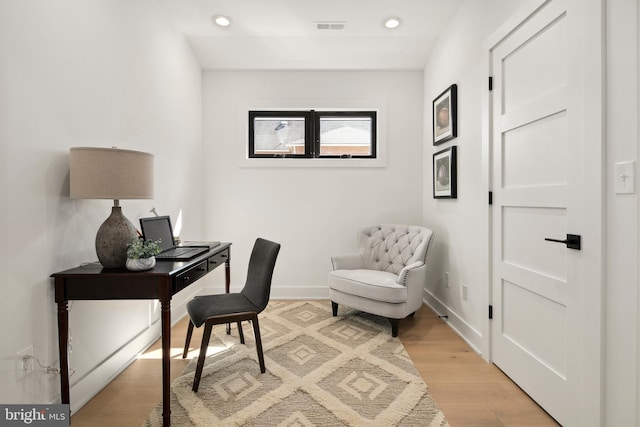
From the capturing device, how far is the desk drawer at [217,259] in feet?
7.14

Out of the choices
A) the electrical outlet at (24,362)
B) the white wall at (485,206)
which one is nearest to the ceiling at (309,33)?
the white wall at (485,206)

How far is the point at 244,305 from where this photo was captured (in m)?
2.04

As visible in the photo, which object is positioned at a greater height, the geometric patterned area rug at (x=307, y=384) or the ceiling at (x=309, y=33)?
the ceiling at (x=309, y=33)

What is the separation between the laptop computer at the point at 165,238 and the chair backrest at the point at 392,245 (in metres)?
1.70

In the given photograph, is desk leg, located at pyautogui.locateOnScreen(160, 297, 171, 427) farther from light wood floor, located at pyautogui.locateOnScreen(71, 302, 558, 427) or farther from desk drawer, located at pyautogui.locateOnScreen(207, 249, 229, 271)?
desk drawer, located at pyautogui.locateOnScreen(207, 249, 229, 271)

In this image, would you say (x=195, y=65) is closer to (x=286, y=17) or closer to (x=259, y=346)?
(x=286, y=17)

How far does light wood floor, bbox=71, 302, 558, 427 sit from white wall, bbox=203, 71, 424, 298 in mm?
1366

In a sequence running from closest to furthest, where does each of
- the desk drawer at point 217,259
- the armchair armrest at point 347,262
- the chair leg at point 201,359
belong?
the chair leg at point 201,359 → the desk drawer at point 217,259 → the armchair armrest at point 347,262

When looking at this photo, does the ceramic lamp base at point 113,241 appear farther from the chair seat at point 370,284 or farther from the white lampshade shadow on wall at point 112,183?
the chair seat at point 370,284

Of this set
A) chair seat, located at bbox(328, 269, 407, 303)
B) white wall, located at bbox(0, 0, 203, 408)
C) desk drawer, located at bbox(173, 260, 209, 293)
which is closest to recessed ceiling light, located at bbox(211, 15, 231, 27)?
white wall, located at bbox(0, 0, 203, 408)

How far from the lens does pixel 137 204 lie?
229cm

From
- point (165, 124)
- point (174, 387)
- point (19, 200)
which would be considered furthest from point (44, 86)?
point (174, 387)

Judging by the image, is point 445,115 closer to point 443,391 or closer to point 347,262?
point 347,262

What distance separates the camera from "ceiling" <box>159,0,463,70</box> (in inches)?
106
